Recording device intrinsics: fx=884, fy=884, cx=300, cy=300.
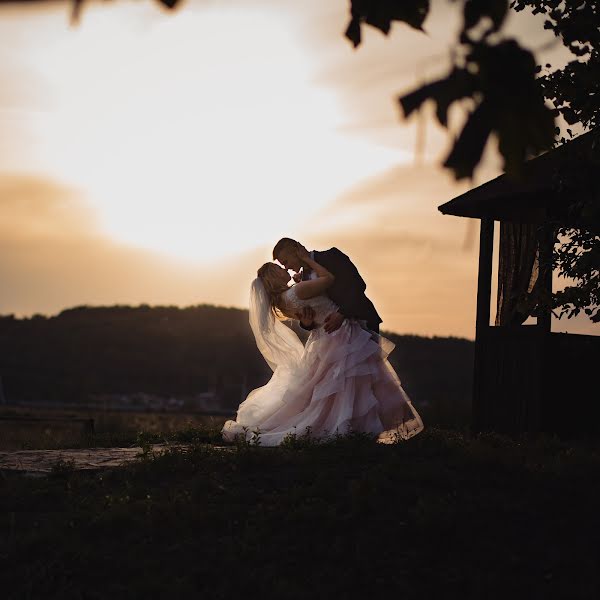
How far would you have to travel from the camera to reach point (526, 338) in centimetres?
1273

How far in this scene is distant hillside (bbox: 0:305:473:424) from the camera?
140ft

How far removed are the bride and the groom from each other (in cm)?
10

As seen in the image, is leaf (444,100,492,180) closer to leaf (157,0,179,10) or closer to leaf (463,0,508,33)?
leaf (463,0,508,33)

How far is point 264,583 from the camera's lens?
5945mm

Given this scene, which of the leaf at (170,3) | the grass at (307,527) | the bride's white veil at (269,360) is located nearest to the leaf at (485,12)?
the leaf at (170,3)

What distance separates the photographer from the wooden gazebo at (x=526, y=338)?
40.0 ft

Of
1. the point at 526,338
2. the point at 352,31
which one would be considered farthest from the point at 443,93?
the point at 526,338

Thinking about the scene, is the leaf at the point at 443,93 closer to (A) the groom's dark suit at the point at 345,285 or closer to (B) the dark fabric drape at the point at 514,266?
(A) the groom's dark suit at the point at 345,285

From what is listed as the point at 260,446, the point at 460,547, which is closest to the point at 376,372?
the point at 260,446

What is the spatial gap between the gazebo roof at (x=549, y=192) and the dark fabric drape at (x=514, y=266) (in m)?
0.25

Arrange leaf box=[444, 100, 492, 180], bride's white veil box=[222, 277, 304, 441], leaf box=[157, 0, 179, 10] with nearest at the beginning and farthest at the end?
1. leaf box=[444, 100, 492, 180]
2. leaf box=[157, 0, 179, 10]
3. bride's white veil box=[222, 277, 304, 441]

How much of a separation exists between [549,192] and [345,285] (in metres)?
3.33

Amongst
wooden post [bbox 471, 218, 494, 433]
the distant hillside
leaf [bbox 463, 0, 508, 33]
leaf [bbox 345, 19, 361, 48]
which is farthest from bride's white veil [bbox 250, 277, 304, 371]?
the distant hillside

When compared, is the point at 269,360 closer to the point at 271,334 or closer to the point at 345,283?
the point at 271,334
